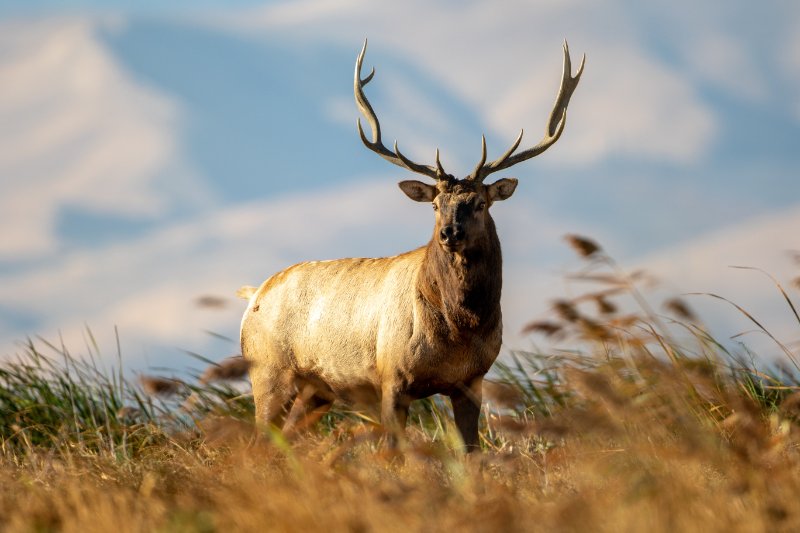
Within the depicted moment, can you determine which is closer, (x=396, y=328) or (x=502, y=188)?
(x=396, y=328)

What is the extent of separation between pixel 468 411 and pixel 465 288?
86cm

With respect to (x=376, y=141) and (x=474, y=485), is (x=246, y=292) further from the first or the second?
(x=474, y=485)

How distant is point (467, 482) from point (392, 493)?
0.84 meters

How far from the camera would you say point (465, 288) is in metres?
6.76

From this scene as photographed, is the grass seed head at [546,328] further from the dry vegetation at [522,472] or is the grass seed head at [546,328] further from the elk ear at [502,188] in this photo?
the elk ear at [502,188]

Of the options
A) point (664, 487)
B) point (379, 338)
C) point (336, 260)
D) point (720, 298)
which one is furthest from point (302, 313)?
point (664, 487)

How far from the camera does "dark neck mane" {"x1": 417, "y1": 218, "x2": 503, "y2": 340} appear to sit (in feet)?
22.2

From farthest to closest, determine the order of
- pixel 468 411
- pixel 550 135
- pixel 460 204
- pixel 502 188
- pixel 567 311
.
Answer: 1. pixel 550 135
2. pixel 502 188
3. pixel 468 411
4. pixel 460 204
5. pixel 567 311

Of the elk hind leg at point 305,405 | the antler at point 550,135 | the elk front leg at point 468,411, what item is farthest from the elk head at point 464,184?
the elk hind leg at point 305,405

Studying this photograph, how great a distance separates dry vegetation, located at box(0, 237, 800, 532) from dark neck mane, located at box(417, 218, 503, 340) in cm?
77

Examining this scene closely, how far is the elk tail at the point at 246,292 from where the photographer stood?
9010 mm

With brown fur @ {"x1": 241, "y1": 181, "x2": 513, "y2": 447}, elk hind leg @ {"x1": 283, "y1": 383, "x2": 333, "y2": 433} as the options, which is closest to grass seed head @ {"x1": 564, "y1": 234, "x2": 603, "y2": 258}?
brown fur @ {"x1": 241, "y1": 181, "x2": 513, "y2": 447}

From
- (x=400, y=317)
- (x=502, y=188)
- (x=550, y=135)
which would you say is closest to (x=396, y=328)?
(x=400, y=317)

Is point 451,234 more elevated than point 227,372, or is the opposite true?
point 451,234
